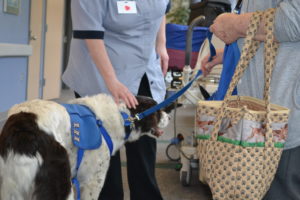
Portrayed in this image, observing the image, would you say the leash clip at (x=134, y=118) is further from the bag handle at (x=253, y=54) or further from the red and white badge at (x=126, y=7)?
the bag handle at (x=253, y=54)

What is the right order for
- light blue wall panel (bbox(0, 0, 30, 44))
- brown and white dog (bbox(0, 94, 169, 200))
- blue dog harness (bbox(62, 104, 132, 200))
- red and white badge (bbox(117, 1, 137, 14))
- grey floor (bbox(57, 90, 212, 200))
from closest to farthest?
brown and white dog (bbox(0, 94, 169, 200))
blue dog harness (bbox(62, 104, 132, 200))
red and white badge (bbox(117, 1, 137, 14))
grey floor (bbox(57, 90, 212, 200))
light blue wall panel (bbox(0, 0, 30, 44))

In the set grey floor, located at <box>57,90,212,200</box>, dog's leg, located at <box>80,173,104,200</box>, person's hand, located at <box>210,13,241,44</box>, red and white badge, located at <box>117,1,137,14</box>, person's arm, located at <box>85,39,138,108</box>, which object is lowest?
grey floor, located at <box>57,90,212,200</box>

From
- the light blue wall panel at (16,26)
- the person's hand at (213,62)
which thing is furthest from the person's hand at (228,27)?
the light blue wall panel at (16,26)

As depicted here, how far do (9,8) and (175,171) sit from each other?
373 cm

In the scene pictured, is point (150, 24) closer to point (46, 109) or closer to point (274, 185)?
point (46, 109)

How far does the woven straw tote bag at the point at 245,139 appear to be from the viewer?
4.00 feet

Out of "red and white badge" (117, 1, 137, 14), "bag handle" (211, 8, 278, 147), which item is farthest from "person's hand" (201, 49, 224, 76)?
"red and white badge" (117, 1, 137, 14)

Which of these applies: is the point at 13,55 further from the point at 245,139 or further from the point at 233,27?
the point at 245,139

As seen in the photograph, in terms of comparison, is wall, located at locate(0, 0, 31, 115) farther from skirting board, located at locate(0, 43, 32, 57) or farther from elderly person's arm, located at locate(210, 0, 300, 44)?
elderly person's arm, located at locate(210, 0, 300, 44)

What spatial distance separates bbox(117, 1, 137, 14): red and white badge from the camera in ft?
7.04

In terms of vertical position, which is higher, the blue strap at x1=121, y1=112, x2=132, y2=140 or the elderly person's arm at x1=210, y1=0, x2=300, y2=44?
the elderly person's arm at x1=210, y1=0, x2=300, y2=44

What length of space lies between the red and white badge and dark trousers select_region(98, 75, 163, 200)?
0.44m

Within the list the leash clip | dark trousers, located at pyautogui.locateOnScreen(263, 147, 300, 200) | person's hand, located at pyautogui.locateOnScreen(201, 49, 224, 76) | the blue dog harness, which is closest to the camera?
dark trousers, located at pyautogui.locateOnScreen(263, 147, 300, 200)

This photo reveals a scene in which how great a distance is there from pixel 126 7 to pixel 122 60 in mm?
325
